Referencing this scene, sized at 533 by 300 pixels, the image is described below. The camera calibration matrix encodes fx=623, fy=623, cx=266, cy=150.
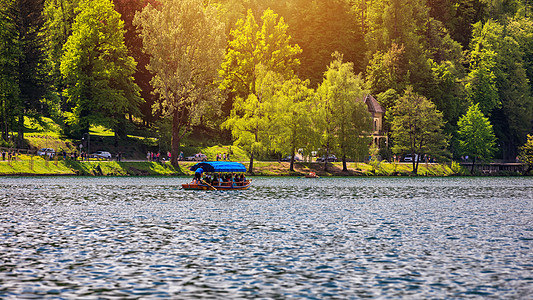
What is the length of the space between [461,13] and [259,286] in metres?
166

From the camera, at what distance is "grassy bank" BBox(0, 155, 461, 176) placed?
292 feet

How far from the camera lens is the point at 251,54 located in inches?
4988

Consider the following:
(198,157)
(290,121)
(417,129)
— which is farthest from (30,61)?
(417,129)

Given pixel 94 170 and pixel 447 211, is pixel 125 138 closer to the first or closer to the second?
pixel 94 170

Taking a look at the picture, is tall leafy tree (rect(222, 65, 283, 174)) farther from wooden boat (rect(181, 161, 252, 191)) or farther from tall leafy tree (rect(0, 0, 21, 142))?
tall leafy tree (rect(0, 0, 21, 142))

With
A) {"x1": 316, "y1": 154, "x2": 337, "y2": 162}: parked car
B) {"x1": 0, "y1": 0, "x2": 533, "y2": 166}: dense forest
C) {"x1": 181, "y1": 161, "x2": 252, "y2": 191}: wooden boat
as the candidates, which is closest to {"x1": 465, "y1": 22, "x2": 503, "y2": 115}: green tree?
{"x1": 0, "y1": 0, "x2": 533, "y2": 166}: dense forest

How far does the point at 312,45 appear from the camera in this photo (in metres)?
160

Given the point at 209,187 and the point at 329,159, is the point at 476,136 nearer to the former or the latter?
the point at 329,159

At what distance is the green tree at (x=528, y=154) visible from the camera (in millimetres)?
138875

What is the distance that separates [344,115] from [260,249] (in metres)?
85.4

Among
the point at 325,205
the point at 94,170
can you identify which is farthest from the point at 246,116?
the point at 325,205

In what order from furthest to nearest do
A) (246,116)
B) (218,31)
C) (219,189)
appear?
(246,116)
(218,31)
(219,189)

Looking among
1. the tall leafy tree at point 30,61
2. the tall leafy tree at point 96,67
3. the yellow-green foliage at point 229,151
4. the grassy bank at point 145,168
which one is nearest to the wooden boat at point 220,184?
the grassy bank at point 145,168

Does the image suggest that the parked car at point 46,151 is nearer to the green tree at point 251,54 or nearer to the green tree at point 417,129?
the green tree at point 251,54
